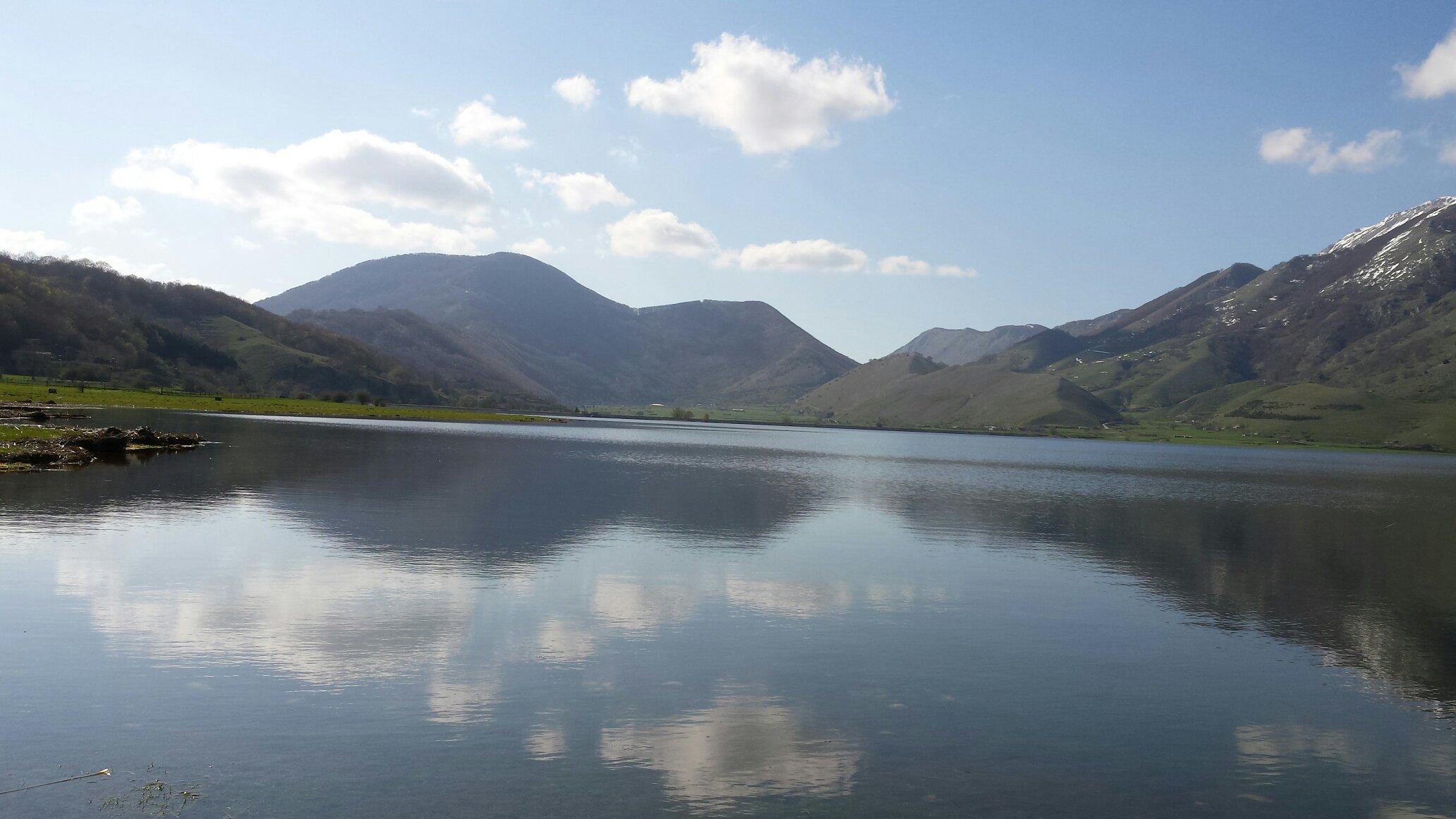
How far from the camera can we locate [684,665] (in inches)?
933

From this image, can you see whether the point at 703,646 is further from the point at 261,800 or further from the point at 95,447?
the point at 95,447

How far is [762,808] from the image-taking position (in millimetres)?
15156

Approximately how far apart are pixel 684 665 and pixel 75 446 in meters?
68.2

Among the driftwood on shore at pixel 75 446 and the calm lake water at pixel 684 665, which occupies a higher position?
the driftwood on shore at pixel 75 446

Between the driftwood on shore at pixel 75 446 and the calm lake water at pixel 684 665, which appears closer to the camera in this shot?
the calm lake water at pixel 684 665

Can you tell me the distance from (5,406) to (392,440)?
4506cm

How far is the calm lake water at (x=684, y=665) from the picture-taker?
52.6 feet

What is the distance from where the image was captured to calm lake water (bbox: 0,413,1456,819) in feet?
52.6

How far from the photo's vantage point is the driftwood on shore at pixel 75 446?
6144 cm

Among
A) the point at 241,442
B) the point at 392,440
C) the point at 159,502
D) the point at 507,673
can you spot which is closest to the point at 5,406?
the point at 241,442

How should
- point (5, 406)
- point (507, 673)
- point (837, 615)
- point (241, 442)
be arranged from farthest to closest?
point (5, 406)
point (241, 442)
point (837, 615)
point (507, 673)

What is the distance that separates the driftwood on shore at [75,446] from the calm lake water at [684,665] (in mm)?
6489

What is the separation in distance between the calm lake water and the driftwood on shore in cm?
649

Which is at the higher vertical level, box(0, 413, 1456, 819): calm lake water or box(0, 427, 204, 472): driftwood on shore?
box(0, 427, 204, 472): driftwood on shore
